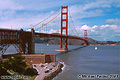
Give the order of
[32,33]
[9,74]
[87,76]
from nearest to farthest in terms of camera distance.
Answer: [9,74] → [87,76] → [32,33]

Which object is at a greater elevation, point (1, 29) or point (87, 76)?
point (1, 29)

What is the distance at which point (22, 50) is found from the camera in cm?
5156

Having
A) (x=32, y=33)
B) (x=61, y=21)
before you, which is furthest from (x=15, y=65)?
(x=61, y=21)

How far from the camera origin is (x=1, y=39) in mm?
44281

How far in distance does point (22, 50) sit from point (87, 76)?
25209 millimetres

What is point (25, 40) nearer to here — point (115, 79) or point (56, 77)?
point (56, 77)

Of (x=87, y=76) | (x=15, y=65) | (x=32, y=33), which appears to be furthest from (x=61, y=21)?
(x=15, y=65)

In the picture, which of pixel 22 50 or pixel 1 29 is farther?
pixel 22 50

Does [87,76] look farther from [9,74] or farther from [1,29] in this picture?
[1,29]

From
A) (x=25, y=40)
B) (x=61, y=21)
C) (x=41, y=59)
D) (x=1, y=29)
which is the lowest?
(x=41, y=59)

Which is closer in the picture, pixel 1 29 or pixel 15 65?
pixel 15 65

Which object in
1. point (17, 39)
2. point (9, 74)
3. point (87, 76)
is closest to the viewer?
point (9, 74)

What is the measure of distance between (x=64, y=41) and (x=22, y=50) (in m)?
66.2

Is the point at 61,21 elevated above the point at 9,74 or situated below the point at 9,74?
above
